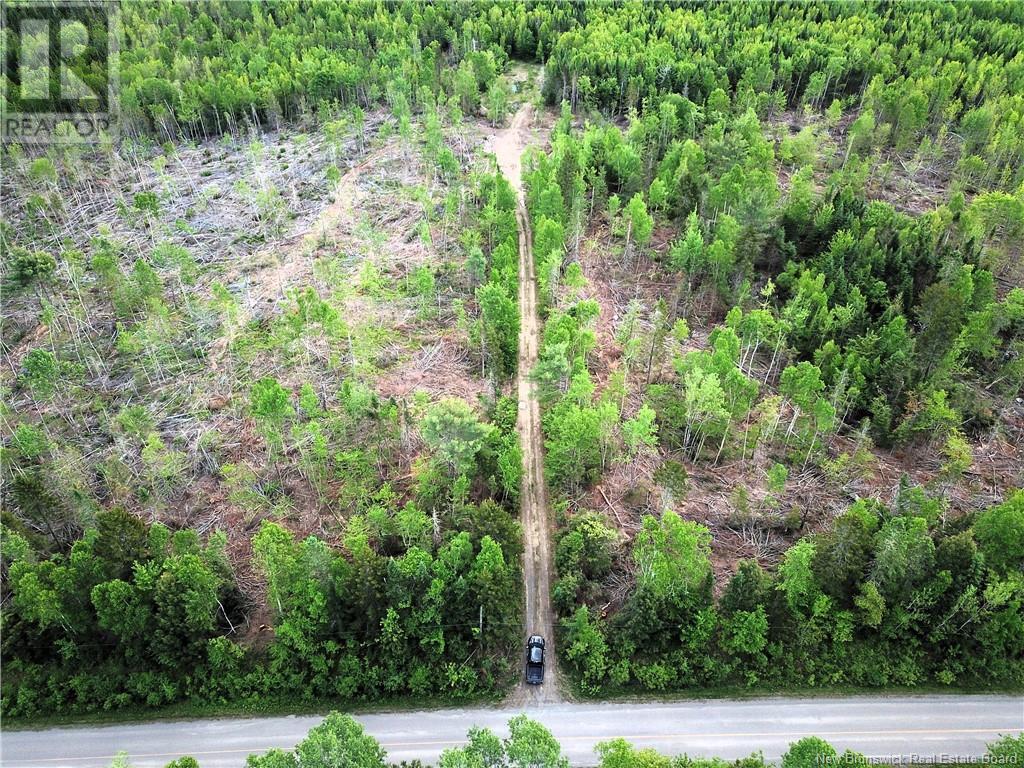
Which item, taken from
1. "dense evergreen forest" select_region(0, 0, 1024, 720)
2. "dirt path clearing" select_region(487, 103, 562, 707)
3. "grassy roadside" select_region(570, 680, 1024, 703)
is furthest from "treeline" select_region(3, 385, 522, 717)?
"grassy roadside" select_region(570, 680, 1024, 703)

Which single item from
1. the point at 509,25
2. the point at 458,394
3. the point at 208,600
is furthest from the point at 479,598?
the point at 509,25

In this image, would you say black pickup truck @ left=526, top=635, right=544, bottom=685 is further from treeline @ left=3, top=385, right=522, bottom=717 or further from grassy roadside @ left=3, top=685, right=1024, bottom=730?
grassy roadside @ left=3, top=685, right=1024, bottom=730

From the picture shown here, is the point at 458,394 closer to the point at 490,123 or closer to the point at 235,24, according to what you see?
the point at 490,123

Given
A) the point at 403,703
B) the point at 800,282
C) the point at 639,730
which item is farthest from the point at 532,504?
the point at 800,282

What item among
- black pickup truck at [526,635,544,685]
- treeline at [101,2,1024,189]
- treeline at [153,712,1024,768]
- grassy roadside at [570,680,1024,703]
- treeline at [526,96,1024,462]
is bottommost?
grassy roadside at [570,680,1024,703]

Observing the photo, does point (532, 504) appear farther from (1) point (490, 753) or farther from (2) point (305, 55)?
(2) point (305, 55)
